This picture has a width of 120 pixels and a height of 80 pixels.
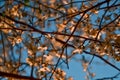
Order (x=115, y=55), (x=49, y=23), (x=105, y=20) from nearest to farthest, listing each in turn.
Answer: (x=115, y=55), (x=105, y=20), (x=49, y=23)

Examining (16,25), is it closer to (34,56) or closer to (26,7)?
(26,7)

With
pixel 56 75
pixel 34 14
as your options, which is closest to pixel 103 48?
pixel 56 75

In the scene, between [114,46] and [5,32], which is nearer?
[114,46]

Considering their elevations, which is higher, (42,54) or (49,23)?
(49,23)

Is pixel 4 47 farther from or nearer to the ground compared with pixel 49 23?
nearer to the ground

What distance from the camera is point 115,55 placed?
3.86m

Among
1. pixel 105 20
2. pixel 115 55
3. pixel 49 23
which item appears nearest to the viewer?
pixel 115 55

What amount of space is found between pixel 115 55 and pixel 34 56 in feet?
2.88

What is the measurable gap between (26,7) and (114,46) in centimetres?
127

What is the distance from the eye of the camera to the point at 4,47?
4469mm

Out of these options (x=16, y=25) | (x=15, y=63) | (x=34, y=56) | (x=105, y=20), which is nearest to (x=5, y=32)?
(x=16, y=25)

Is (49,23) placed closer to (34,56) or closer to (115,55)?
(34,56)

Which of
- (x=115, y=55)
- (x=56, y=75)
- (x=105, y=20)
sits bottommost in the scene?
(x=56, y=75)

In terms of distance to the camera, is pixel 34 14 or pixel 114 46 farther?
pixel 34 14
